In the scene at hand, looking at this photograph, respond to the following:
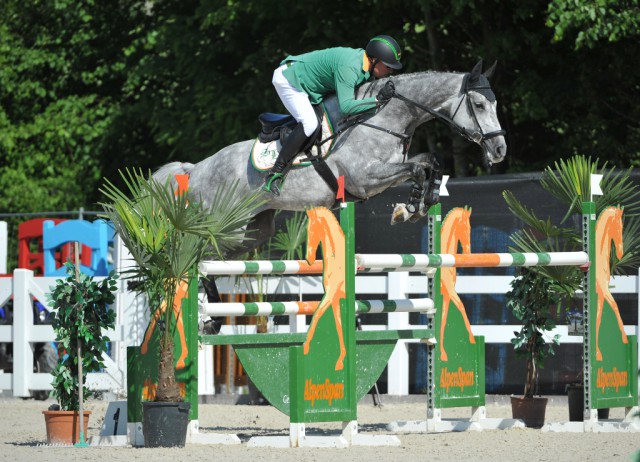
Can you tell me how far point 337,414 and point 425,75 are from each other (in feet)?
8.40

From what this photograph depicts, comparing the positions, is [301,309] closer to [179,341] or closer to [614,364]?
[179,341]

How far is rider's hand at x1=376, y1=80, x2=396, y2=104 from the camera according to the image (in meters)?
7.30

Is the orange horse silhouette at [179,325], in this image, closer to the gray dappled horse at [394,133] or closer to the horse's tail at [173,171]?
the gray dappled horse at [394,133]

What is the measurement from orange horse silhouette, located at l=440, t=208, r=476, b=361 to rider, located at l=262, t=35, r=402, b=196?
0.88 meters

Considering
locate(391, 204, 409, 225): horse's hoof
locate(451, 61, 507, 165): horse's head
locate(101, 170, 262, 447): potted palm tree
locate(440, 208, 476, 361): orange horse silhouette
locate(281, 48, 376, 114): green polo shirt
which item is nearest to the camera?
locate(101, 170, 262, 447): potted palm tree

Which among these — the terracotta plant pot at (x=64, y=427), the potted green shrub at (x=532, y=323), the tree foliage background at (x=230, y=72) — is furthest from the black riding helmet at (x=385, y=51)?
the tree foliage background at (x=230, y=72)

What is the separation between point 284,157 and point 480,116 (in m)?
1.24

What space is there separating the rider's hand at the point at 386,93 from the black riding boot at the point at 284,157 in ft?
1.72

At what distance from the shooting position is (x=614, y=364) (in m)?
6.90

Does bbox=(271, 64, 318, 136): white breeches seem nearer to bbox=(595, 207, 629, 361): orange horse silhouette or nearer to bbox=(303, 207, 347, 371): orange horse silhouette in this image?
bbox=(303, 207, 347, 371): orange horse silhouette

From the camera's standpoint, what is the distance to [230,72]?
16.5 meters

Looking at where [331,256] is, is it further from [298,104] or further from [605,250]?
[605,250]

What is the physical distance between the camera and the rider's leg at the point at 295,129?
7.19 metres

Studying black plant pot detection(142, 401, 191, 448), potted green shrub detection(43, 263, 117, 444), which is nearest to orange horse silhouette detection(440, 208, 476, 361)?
black plant pot detection(142, 401, 191, 448)
